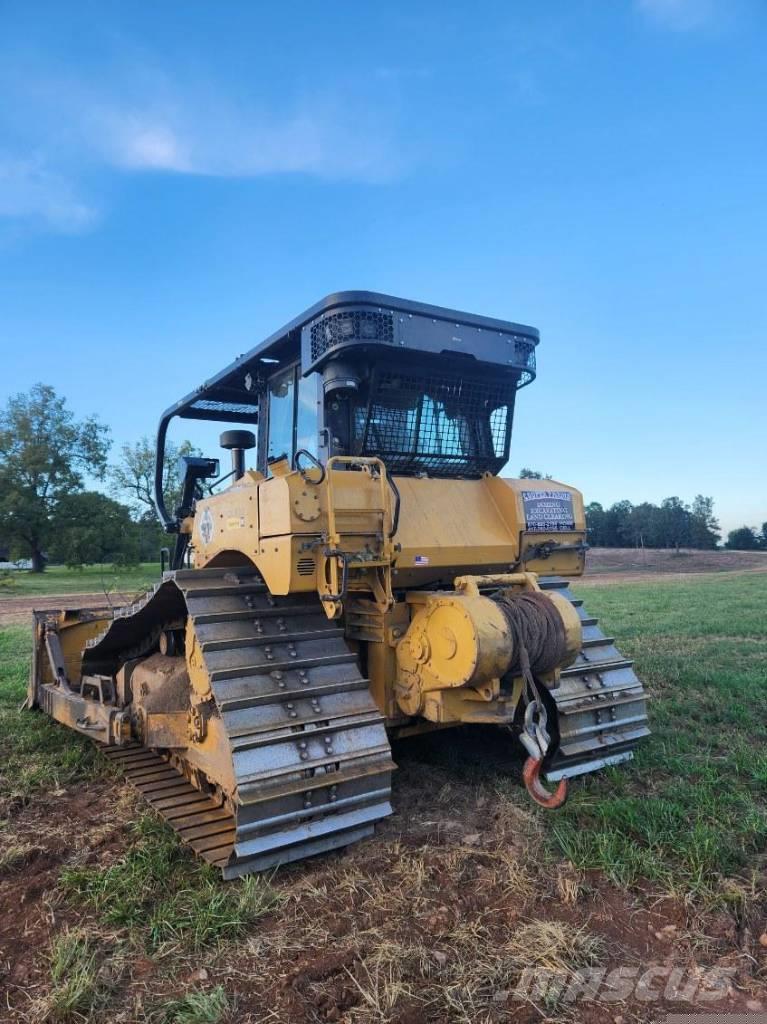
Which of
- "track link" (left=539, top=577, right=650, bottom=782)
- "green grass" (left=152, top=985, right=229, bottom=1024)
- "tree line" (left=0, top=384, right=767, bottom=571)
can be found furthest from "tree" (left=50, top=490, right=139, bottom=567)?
"green grass" (left=152, top=985, right=229, bottom=1024)

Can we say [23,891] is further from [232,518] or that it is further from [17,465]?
[17,465]

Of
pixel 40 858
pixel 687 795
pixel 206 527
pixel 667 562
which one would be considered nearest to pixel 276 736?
pixel 40 858

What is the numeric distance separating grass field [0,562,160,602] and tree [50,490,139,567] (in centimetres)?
81

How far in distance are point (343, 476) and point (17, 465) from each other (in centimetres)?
3921

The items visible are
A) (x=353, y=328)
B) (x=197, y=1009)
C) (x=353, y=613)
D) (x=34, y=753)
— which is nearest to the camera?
(x=197, y=1009)

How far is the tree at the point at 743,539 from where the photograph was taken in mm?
66688

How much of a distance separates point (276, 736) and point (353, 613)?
1124 mm

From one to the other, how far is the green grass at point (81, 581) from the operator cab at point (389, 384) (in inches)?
692

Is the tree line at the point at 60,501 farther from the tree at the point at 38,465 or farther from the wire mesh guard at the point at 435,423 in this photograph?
the wire mesh guard at the point at 435,423

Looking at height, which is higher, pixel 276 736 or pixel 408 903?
pixel 276 736

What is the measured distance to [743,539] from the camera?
223 feet

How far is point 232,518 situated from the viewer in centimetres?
443

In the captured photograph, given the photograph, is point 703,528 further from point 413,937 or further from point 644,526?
point 413,937

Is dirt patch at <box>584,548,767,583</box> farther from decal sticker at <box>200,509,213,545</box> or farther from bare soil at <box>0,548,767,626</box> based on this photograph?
decal sticker at <box>200,509,213,545</box>
